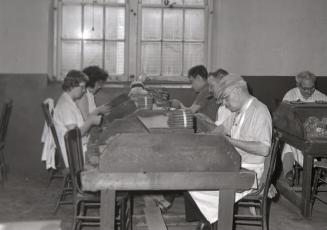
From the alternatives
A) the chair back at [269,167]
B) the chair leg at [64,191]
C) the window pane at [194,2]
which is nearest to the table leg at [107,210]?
the chair back at [269,167]

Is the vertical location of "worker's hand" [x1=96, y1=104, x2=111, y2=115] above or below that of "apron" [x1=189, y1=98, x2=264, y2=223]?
above

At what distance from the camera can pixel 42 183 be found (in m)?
6.16

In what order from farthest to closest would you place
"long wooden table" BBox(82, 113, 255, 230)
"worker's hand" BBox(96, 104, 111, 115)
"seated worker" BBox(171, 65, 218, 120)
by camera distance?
"seated worker" BBox(171, 65, 218, 120)
"worker's hand" BBox(96, 104, 111, 115)
"long wooden table" BBox(82, 113, 255, 230)

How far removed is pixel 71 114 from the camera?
15.3ft

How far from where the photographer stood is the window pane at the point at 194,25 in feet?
22.2

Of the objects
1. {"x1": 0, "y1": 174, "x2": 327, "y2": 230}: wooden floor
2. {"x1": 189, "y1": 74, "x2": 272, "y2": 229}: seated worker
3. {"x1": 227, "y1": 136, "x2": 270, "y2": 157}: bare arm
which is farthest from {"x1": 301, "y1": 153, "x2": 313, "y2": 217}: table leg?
{"x1": 227, "y1": 136, "x2": 270, "y2": 157}: bare arm

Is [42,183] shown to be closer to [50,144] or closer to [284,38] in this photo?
[50,144]

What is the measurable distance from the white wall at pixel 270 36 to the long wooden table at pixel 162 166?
12.3 ft

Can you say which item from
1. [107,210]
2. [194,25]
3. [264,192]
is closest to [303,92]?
[194,25]

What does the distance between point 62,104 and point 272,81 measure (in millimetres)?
3159

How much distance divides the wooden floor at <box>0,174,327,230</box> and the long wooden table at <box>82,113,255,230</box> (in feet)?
4.21

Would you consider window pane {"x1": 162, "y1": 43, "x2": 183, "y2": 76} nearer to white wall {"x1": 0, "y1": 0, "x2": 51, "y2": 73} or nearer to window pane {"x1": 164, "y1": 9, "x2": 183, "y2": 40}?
window pane {"x1": 164, "y1": 9, "x2": 183, "y2": 40}

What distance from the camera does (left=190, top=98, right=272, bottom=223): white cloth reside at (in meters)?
3.50

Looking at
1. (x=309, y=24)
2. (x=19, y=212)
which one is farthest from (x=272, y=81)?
(x=19, y=212)
